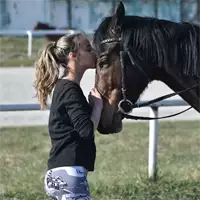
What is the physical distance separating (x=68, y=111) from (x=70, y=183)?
41cm

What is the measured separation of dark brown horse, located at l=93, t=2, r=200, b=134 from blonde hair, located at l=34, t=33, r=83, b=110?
0.20 m

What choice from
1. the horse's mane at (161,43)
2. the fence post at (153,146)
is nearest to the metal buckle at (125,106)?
the horse's mane at (161,43)

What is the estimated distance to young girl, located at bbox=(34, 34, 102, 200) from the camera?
4059 mm

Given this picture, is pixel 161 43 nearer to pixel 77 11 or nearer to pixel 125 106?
pixel 125 106

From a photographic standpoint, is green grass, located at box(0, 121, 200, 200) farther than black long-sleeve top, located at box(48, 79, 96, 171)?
Yes

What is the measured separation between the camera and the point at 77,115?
397 cm

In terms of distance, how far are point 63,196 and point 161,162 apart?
3.88 meters

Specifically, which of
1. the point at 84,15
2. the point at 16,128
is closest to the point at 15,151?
the point at 16,128

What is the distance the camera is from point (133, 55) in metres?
4.25

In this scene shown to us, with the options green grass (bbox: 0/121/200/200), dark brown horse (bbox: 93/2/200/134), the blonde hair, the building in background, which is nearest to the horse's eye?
dark brown horse (bbox: 93/2/200/134)

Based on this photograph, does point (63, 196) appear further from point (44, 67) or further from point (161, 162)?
point (161, 162)

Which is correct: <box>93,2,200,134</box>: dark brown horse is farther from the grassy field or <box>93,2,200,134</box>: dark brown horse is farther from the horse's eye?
the grassy field

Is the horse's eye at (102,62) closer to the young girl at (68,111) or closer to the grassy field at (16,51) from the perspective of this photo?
the young girl at (68,111)

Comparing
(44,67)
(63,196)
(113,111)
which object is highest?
(44,67)
